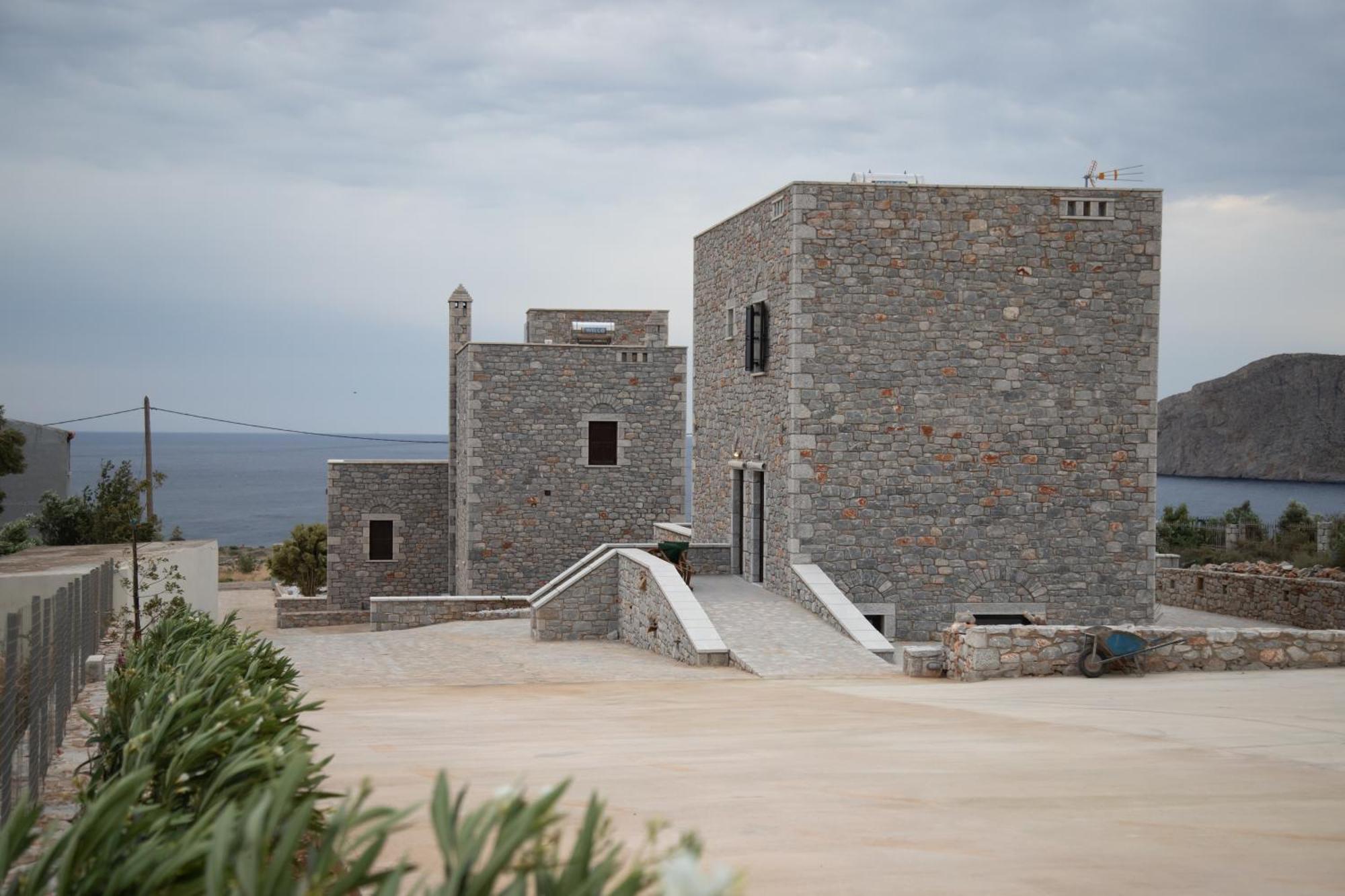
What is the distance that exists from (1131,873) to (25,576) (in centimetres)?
1256

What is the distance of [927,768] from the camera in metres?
6.41

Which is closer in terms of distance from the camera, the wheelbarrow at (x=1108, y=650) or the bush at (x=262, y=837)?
the bush at (x=262, y=837)

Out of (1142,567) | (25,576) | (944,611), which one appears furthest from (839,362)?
(25,576)

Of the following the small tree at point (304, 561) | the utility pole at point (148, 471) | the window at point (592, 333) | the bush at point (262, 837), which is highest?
the window at point (592, 333)

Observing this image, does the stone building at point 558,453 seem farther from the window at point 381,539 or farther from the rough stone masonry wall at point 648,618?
the rough stone masonry wall at point 648,618

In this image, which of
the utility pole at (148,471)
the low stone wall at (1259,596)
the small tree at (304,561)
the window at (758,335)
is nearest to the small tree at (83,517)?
the utility pole at (148,471)

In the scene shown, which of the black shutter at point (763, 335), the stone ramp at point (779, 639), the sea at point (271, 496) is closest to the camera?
the stone ramp at point (779, 639)

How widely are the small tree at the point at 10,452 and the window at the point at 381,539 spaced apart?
7.67m

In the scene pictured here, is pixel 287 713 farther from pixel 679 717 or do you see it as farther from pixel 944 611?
pixel 944 611

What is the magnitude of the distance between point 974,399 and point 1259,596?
24.7ft

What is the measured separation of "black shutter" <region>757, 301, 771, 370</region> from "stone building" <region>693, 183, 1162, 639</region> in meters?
0.37

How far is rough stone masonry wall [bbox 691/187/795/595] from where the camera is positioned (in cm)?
1591

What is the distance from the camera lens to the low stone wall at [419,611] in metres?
21.1

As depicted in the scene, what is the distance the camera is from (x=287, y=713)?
565cm
